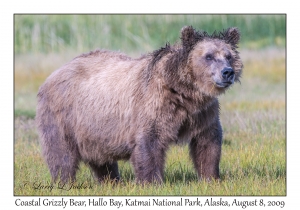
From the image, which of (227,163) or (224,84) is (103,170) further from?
(224,84)

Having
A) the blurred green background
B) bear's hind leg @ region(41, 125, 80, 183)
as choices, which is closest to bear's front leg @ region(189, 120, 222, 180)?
bear's hind leg @ region(41, 125, 80, 183)

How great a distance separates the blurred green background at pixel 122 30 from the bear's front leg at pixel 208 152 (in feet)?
49.6

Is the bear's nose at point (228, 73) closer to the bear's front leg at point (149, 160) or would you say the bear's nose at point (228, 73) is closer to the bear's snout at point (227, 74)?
the bear's snout at point (227, 74)

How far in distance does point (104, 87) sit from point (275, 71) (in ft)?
46.7

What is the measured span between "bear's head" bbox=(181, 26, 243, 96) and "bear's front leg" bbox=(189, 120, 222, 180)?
2.13 ft

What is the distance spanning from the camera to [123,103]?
9.16m

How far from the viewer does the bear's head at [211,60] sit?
8.50 meters

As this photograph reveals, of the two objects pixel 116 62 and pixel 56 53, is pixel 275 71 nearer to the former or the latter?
pixel 56 53

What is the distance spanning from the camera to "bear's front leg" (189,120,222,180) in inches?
356

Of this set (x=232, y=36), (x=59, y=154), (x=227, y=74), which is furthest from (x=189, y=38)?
(x=59, y=154)

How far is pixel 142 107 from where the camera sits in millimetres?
8820

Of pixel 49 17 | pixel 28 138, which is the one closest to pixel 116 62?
pixel 28 138

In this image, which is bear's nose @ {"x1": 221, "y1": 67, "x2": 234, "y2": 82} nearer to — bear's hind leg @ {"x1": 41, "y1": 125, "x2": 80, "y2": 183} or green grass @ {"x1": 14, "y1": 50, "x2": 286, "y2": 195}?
green grass @ {"x1": 14, "y1": 50, "x2": 286, "y2": 195}

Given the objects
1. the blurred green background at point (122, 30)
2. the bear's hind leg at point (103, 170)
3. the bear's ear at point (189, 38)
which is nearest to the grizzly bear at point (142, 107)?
the bear's ear at point (189, 38)
